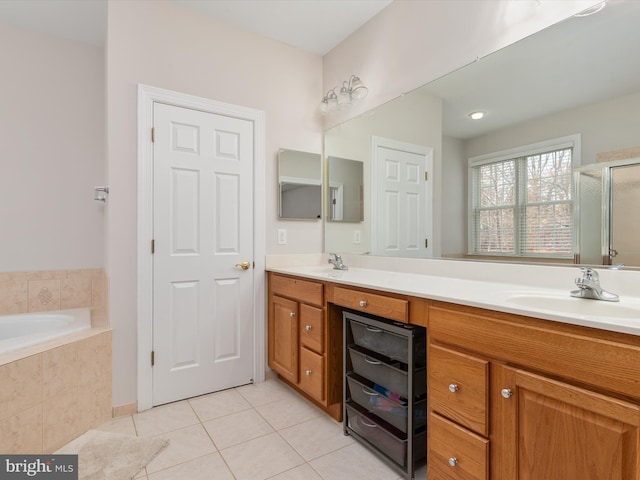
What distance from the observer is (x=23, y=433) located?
159 cm

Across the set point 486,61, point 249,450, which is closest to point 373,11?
point 486,61

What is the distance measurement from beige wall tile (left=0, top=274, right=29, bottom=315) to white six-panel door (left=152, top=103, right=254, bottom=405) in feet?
3.73

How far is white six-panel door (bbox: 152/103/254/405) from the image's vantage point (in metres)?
2.22

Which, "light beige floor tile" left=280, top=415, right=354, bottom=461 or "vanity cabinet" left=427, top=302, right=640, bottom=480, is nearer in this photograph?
"vanity cabinet" left=427, top=302, right=640, bottom=480

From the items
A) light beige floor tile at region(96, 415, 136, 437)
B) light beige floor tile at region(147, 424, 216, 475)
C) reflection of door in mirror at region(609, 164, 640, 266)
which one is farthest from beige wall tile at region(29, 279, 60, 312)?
reflection of door in mirror at region(609, 164, 640, 266)

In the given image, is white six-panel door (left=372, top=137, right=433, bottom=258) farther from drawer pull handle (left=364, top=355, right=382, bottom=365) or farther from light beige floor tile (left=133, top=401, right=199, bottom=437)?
light beige floor tile (left=133, top=401, right=199, bottom=437)

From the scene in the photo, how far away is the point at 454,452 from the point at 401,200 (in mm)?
1429

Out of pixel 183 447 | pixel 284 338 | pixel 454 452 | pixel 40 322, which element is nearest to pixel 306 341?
pixel 284 338

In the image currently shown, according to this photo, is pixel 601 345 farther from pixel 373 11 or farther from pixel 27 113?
pixel 27 113

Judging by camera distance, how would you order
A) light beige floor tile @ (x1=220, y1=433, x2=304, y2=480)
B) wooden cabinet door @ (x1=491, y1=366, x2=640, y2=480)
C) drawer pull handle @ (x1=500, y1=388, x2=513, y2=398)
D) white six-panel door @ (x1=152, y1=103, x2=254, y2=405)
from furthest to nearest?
white six-panel door @ (x1=152, y1=103, x2=254, y2=405) < light beige floor tile @ (x1=220, y1=433, x2=304, y2=480) < drawer pull handle @ (x1=500, y1=388, x2=513, y2=398) < wooden cabinet door @ (x1=491, y1=366, x2=640, y2=480)

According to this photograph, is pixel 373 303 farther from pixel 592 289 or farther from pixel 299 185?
pixel 299 185

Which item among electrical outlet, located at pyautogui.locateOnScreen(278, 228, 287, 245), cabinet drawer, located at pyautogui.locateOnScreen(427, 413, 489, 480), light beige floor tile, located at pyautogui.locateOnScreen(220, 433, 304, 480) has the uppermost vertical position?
electrical outlet, located at pyautogui.locateOnScreen(278, 228, 287, 245)

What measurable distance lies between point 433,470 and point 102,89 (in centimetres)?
337

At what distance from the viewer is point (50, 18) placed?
2.38 m
